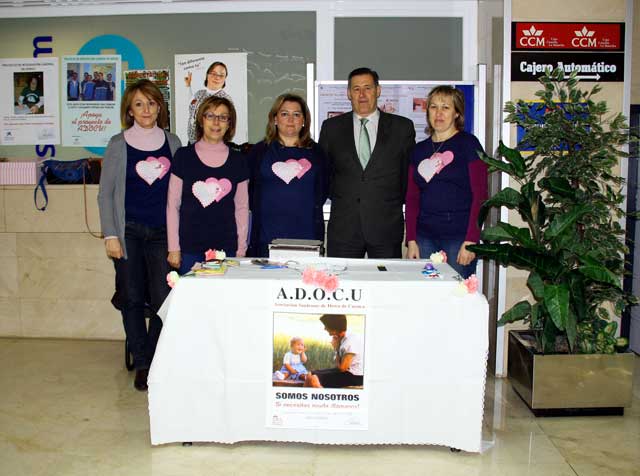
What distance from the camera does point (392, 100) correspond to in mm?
4176

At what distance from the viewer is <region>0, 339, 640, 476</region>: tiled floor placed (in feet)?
8.31

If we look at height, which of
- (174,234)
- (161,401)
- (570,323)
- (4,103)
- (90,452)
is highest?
(4,103)

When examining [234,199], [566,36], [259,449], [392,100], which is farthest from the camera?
[392,100]

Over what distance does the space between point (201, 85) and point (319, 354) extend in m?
2.60

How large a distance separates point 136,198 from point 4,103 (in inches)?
80.2

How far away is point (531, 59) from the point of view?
11.8 feet

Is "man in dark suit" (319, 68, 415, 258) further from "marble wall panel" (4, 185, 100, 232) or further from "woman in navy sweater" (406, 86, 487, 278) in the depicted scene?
"marble wall panel" (4, 185, 100, 232)

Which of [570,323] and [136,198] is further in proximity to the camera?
[136,198]

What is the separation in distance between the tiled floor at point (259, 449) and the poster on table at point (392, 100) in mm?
1811

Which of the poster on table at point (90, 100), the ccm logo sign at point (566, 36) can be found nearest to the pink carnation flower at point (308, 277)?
the ccm logo sign at point (566, 36)

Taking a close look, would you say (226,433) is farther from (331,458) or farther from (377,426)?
(377,426)

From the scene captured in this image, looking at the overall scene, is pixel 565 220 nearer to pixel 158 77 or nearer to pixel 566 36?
pixel 566 36

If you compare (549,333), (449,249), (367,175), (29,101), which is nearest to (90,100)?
(29,101)

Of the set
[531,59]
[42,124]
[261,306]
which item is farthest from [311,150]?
[42,124]
